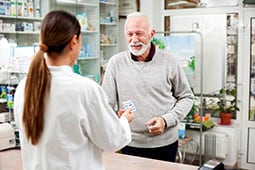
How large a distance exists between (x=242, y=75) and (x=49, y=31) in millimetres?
3702

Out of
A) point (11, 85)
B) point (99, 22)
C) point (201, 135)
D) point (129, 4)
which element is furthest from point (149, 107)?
point (129, 4)

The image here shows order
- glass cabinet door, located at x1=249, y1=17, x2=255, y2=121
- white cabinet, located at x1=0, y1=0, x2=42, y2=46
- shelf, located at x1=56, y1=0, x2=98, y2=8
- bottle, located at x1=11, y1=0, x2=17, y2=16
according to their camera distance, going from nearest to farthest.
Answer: white cabinet, located at x1=0, y1=0, x2=42, y2=46
bottle, located at x1=11, y1=0, x2=17, y2=16
shelf, located at x1=56, y1=0, x2=98, y2=8
glass cabinet door, located at x1=249, y1=17, x2=255, y2=121

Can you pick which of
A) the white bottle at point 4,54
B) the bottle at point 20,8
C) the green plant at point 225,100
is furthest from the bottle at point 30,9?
the green plant at point 225,100

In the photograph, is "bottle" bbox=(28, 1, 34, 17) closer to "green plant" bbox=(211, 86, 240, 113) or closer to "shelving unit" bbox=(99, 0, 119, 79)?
"shelving unit" bbox=(99, 0, 119, 79)

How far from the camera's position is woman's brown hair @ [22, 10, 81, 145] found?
1162 mm

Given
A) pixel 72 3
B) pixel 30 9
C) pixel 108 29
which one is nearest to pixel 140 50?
pixel 30 9

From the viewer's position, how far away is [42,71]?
117 centimetres

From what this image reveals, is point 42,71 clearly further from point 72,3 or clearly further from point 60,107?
point 72,3

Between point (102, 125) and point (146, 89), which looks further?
point (146, 89)

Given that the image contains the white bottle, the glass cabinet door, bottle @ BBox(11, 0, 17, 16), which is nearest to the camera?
the white bottle

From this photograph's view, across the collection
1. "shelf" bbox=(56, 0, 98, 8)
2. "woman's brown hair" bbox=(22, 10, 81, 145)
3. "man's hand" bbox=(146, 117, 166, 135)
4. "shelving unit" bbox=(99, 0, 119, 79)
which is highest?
"shelf" bbox=(56, 0, 98, 8)

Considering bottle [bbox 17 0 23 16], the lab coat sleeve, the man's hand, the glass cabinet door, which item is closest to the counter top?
the man's hand

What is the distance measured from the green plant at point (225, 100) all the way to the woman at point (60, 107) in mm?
3485

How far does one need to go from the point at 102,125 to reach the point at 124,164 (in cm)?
73
